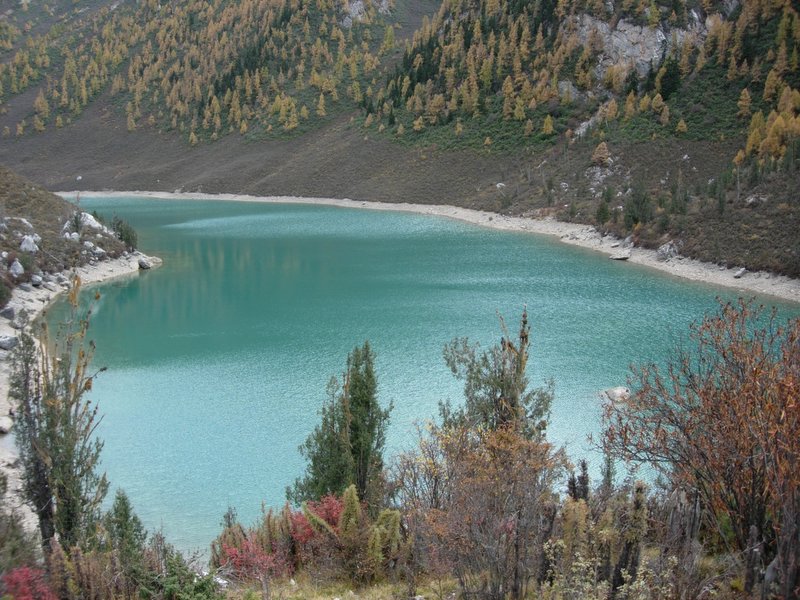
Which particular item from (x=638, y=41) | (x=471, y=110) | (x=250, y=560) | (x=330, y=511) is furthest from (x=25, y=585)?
(x=471, y=110)

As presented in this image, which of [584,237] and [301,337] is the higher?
[584,237]

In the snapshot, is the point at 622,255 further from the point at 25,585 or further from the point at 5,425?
the point at 25,585

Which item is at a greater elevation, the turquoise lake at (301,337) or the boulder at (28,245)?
the boulder at (28,245)

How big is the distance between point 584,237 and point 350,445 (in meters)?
57.5

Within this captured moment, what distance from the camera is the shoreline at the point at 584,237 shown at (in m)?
49.8

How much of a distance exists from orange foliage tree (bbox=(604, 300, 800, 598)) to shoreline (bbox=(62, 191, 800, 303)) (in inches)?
1521

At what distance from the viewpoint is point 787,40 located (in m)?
95.0

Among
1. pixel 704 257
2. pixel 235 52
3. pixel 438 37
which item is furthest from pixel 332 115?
pixel 704 257

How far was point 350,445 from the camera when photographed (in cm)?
1991

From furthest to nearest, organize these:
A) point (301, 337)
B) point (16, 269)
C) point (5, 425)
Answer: point (16, 269) → point (301, 337) → point (5, 425)

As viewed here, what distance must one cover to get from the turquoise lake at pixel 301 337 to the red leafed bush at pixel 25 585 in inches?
378

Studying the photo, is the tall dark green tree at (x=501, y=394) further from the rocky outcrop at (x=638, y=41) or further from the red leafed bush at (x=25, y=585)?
the rocky outcrop at (x=638, y=41)

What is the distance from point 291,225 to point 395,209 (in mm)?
20599

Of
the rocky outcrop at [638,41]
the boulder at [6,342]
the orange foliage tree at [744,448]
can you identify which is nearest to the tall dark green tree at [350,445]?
the orange foliage tree at [744,448]
